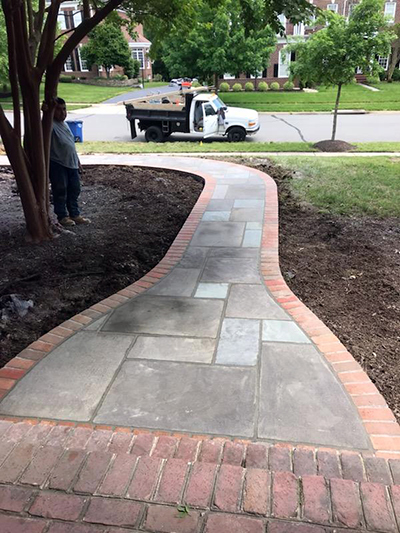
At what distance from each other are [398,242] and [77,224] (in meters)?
4.19

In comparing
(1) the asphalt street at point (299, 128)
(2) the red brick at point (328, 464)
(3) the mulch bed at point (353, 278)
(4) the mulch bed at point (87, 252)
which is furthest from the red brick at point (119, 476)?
(1) the asphalt street at point (299, 128)

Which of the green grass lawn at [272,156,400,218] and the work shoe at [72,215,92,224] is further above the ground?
the green grass lawn at [272,156,400,218]

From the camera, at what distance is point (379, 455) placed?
2217 millimetres

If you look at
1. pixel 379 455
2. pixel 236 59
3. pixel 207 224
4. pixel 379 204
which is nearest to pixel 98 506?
pixel 379 455

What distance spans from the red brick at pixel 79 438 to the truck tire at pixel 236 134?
13676 mm

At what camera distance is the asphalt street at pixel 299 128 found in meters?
15.9

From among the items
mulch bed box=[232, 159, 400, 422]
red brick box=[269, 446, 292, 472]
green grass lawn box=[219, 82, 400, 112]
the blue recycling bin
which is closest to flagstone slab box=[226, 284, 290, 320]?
mulch bed box=[232, 159, 400, 422]

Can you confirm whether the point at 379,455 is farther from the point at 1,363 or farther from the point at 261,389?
the point at 1,363

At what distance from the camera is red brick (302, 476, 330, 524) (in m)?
1.83

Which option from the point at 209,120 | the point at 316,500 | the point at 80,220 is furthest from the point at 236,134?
the point at 316,500

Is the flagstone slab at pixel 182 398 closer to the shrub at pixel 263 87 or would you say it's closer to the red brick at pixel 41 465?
the red brick at pixel 41 465

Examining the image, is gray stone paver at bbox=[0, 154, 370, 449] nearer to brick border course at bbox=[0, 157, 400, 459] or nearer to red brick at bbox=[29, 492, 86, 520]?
brick border course at bbox=[0, 157, 400, 459]

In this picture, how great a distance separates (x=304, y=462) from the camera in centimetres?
215

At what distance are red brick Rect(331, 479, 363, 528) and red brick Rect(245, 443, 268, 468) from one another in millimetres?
347
